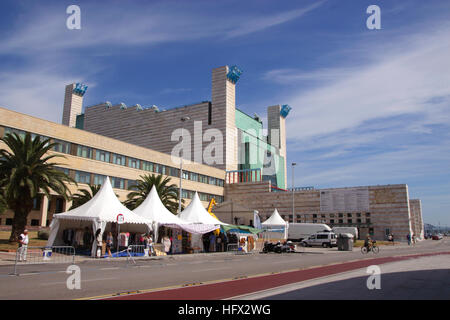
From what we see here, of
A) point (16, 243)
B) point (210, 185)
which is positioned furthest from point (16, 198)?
point (210, 185)

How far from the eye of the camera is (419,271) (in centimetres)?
1485

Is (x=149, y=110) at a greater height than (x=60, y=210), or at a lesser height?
greater

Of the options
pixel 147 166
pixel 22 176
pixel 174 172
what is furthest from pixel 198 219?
pixel 174 172

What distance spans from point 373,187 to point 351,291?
6681 centimetres

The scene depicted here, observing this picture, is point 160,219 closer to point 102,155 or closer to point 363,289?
point 363,289

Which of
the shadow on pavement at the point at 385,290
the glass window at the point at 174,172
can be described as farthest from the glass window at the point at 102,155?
the shadow on pavement at the point at 385,290

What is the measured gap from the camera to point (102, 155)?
2066 inches

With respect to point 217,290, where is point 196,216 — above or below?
above

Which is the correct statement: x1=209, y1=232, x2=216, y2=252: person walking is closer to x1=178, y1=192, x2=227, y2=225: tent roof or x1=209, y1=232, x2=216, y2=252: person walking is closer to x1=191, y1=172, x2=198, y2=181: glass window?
x1=178, y1=192, x2=227, y2=225: tent roof

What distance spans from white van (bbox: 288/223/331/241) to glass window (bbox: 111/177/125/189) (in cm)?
2550

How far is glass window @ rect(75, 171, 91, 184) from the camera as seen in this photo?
4841cm

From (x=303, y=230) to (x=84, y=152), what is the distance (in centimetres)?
3205

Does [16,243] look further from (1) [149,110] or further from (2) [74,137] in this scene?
(1) [149,110]

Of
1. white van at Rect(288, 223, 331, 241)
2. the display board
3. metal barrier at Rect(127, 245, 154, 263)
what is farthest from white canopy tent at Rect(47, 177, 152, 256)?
the display board
